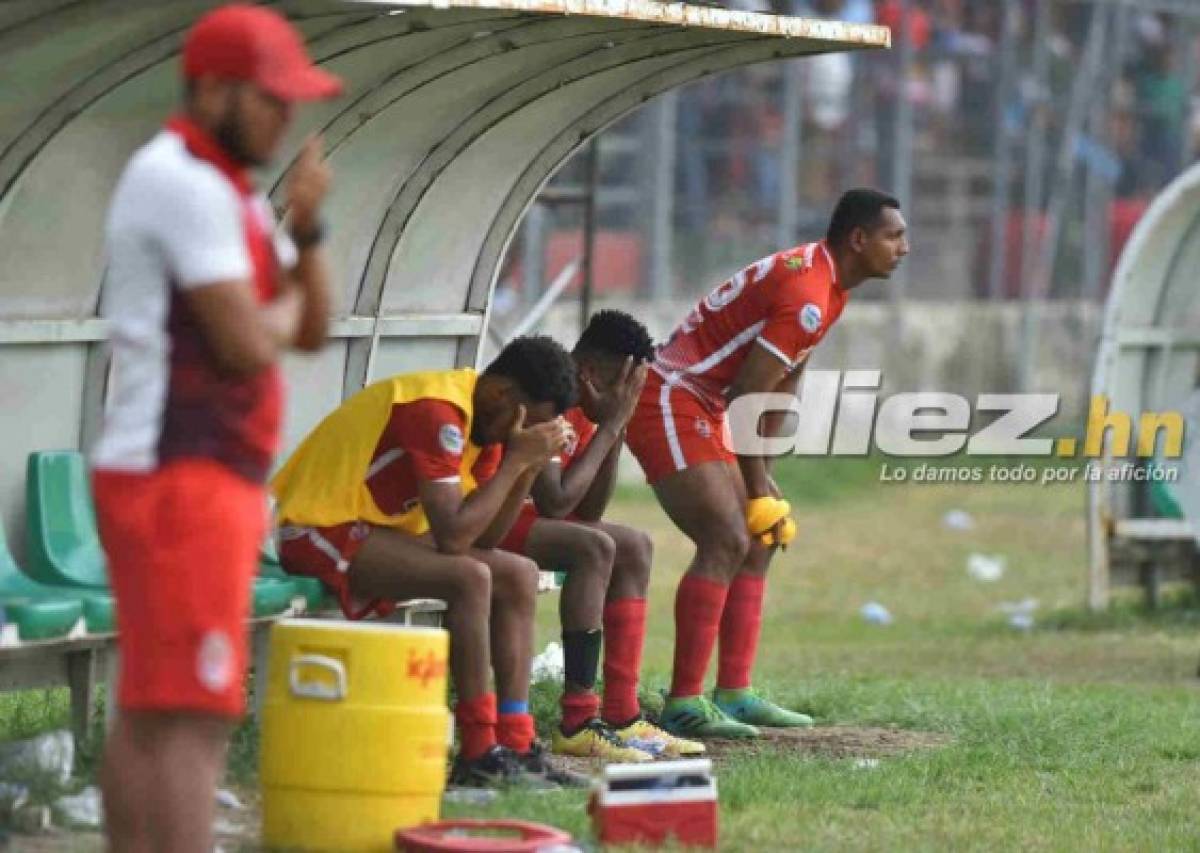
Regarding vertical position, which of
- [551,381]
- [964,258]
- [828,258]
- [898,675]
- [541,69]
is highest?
[964,258]

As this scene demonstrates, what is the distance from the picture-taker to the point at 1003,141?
26906 mm

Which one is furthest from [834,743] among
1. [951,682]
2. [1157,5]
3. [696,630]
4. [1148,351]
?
[1157,5]

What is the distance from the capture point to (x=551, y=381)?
845 cm

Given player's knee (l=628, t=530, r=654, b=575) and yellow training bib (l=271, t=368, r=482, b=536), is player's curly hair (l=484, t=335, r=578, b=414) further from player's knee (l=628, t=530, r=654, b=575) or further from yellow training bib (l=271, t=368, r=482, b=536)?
player's knee (l=628, t=530, r=654, b=575)

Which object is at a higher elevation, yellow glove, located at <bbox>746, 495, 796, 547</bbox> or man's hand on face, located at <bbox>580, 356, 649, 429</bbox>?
man's hand on face, located at <bbox>580, 356, 649, 429</bbox>

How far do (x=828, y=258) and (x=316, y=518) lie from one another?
8.66 ft

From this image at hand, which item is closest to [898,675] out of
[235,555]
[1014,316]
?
[235,555]

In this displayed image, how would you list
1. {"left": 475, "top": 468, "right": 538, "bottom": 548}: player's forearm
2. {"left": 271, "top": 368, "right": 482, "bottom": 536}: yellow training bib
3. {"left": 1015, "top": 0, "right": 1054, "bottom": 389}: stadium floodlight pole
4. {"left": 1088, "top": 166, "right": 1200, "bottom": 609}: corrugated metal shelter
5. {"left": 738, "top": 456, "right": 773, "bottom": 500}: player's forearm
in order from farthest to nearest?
{"left": 1015, "top": 0, "right": 1054, "bottom": 389}: stadium floodlight pole < {"left": 1088, "top": 166, "right": 1200, "bottom": 609}: corrugated metal shelter < {"left": 738, "top": 456, "right": 773, "bottom": 500}: player's forearm < {"left": 271, "top": 368, "right": 482, "bottom": 536}: yellow training bib < {"left": 475, "top": 468, "right": 538, "bottom": 548}: player's forearm

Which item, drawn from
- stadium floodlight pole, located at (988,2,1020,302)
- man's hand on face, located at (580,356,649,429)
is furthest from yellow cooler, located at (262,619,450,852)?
stadium floodlight pole, located at (988,2,1020,302)

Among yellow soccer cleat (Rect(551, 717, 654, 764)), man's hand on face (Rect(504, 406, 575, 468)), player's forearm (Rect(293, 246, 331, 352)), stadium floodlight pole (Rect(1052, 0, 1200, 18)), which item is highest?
stadium floodlight pole (Rect(1052, 0, 1200, 18))

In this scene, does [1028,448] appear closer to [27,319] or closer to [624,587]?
[624,587]

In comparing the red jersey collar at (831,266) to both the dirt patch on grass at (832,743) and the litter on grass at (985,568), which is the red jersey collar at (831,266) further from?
the litter on grass at (985,568)

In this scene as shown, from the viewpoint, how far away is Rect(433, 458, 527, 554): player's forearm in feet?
27.2

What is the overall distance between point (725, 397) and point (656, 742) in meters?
1.54
